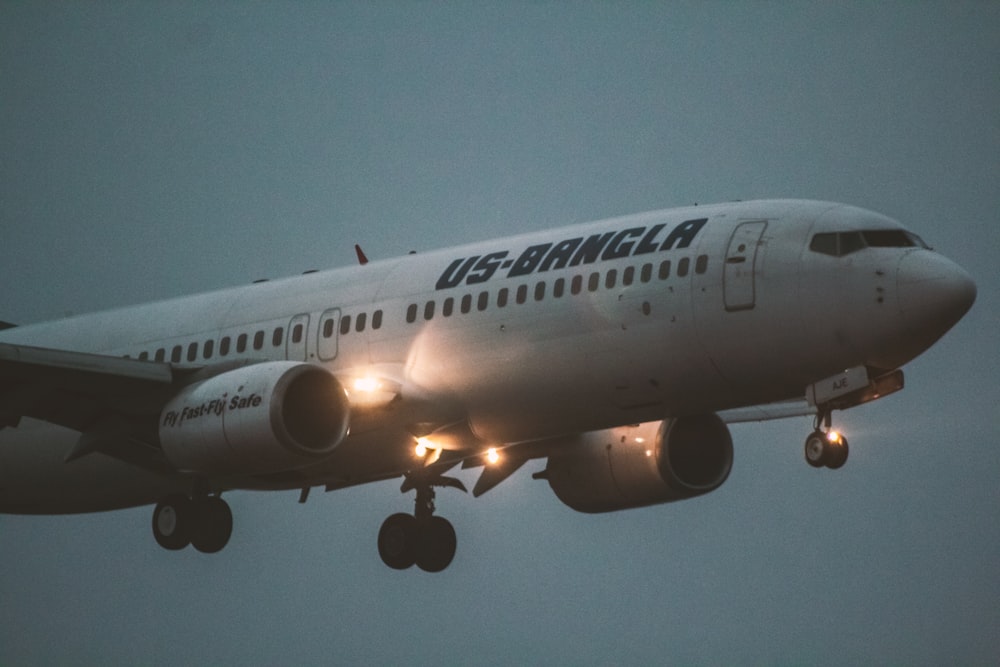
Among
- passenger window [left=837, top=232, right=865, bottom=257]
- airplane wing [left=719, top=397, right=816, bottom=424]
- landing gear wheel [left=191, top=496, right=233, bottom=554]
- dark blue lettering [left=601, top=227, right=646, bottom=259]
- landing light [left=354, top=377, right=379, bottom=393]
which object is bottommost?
landing gear wheel [left=191, top=496, right=233, bottom=554]

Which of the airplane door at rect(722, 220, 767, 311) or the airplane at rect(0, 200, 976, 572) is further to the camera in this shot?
the airplane door at rect(722, 220, 767, 311)

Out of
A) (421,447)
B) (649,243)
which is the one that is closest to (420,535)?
(421,447)

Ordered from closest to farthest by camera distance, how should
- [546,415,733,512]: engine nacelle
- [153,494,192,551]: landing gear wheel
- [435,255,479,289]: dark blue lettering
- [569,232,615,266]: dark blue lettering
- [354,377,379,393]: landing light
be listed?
[569,232,615,266]: dark blue lettering < [354,377,379,393]: landing light < [435,255,479,289]: dark blue lettering < [153,494,192,551]: landing gear wheel < [546,415,733,512]: engine nacelle

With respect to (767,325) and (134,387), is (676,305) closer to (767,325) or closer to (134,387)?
(767,325)

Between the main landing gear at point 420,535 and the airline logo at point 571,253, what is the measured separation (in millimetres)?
5407

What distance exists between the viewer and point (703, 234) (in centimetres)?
3272

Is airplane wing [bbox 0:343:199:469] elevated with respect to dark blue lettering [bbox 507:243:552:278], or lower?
lower

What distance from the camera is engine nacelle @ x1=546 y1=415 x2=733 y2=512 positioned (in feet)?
124

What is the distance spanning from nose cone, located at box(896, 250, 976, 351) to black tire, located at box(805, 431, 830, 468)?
2.09 meters

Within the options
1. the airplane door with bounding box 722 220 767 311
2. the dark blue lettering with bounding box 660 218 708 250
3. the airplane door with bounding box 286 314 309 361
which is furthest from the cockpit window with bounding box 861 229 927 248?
the airplane door with bounding box 286 314 309 361

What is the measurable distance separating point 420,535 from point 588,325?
7.99m

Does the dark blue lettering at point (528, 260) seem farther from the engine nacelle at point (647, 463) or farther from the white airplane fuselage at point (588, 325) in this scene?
the engine nacelle at point (647, 463)

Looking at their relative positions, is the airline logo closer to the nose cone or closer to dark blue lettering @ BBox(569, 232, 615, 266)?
dark blue lettering @ BBox(569, 232, 615, 266)

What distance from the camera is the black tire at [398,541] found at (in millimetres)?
39125
